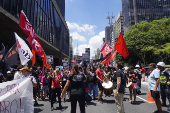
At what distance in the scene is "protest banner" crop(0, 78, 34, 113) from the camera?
3.75 m

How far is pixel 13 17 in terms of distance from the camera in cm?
1283

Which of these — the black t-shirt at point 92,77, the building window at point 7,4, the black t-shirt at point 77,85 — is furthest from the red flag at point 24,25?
the building window at point 7,4

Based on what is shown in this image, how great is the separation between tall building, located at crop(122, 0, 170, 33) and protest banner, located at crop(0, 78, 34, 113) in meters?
76.1

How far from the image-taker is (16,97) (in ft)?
13.2

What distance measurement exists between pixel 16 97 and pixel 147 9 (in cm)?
8443

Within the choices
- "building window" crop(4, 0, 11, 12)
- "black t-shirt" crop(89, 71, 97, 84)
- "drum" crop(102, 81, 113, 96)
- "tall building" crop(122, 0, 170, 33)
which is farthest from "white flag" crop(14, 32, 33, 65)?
"tall building" crop(122, 0, 170, 33)

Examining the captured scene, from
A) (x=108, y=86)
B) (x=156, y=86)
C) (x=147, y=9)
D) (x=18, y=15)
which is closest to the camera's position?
(x=156, y=86)

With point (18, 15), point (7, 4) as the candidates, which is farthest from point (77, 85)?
point (18, 15)

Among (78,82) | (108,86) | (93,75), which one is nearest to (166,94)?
(108,86)

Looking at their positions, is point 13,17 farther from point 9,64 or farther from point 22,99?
point 22,99

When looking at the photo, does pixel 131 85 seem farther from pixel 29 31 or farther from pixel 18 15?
pixel 18 15

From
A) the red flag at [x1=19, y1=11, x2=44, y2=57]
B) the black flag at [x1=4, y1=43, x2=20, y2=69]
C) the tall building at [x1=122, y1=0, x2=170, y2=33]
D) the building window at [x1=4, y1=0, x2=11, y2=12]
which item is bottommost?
the black flag at [x1=4, y1=43, x2=20, y2=69]

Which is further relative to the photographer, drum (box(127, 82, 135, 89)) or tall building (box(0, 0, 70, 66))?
tall building (box(0, 0, 70, 66))

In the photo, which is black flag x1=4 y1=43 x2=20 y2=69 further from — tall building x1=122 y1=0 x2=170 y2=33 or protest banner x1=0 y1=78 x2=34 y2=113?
tall building x1=122 y1=0 x2=170 y2=33
